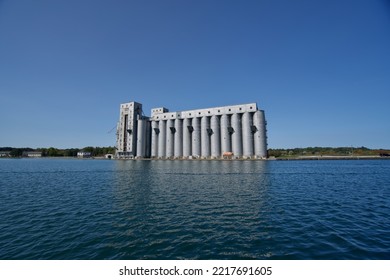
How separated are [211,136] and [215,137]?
3235 millimetres

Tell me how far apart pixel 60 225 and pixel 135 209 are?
5792 millimetres

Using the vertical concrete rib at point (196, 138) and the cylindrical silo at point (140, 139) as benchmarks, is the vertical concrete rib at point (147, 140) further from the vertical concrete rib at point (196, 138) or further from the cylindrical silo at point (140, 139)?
the vertical concrete rib at point (196, 138)

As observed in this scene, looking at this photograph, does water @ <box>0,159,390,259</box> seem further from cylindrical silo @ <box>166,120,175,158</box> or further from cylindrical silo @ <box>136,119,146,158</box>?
cylindrical silo @ <box>136,119,146,158</box>

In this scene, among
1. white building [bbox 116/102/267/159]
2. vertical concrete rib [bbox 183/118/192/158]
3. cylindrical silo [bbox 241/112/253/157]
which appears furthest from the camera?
vertical concrete rib [bbox 183/118/192/158]

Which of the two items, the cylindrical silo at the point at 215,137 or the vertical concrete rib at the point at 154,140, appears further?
the vertical concrete rib at the point at 154,140

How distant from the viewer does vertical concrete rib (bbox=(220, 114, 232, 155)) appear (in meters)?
113

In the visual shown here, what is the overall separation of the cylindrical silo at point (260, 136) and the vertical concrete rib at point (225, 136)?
15.7 m

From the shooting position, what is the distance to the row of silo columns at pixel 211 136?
108m

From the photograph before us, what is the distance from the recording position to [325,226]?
42.7 feet

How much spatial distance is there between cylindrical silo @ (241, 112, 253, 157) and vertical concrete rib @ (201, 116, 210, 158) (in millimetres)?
22452

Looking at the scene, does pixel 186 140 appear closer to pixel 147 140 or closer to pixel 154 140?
pixel 154 140

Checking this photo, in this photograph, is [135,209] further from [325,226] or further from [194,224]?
[325,226]

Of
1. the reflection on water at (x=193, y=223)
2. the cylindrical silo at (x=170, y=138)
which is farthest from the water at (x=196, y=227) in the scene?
the cylindrical silo at (x=170, y=138)

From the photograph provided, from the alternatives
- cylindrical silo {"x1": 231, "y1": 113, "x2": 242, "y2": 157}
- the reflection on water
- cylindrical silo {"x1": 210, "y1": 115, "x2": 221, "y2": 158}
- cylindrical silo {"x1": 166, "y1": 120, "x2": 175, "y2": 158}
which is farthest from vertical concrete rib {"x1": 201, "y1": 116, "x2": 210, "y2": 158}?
the reflection on water
